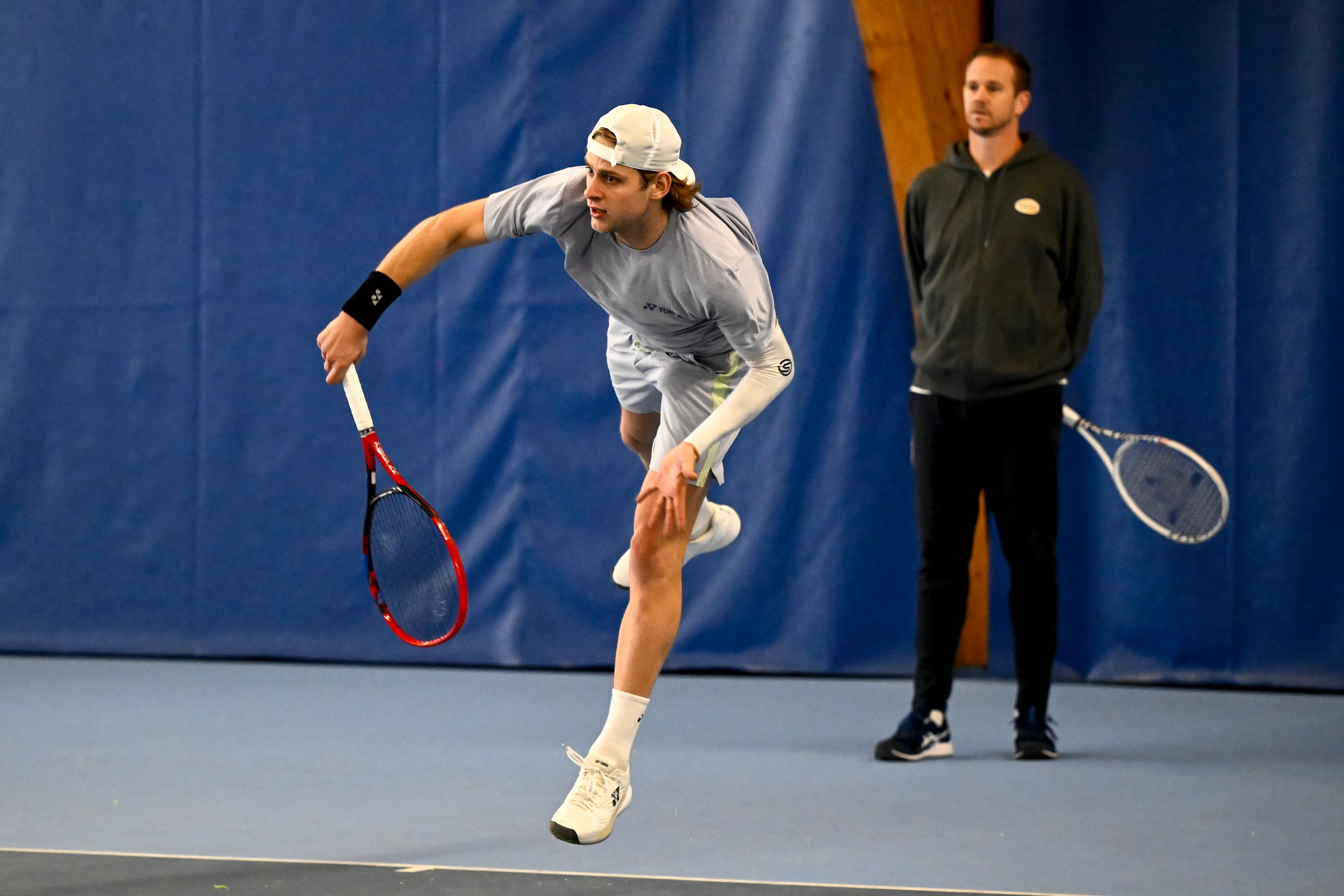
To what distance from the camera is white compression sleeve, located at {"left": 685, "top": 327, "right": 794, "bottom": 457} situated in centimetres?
320

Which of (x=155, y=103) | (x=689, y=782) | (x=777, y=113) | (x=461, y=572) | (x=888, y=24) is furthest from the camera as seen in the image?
(x=155, y=103)

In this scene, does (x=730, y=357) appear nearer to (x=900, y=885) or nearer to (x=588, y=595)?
(x=900, y=885)

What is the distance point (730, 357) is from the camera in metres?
3.61

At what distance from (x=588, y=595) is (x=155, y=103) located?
105 inches

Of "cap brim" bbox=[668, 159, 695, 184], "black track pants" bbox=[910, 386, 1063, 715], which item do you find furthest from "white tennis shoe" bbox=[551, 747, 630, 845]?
"black track pants" bbox=[910, 386, 1063, 715]

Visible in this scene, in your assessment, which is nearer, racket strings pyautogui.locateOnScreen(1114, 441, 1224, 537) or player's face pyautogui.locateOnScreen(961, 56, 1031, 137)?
player's face pyautogui.locateOnScreen(961, 56, 1031, 137)

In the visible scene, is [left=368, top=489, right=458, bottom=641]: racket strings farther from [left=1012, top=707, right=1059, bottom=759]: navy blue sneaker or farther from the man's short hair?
the man's short hair

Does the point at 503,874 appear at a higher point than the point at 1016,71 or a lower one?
lower

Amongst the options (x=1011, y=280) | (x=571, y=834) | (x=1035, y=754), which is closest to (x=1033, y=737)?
(x=1035, y=754)

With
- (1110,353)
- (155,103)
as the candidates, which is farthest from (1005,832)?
(155,103)

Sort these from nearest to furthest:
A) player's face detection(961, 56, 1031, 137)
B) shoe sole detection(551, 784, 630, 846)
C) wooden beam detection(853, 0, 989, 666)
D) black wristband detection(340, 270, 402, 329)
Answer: shoe sole detection(551, 784, 630, 846)
black wristband detection(340, 270, 402, 329)
player's face detection(961, 56, 1031, 137)
wooden beam detection(853, 0, 989, 666)

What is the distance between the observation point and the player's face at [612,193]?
121 inches

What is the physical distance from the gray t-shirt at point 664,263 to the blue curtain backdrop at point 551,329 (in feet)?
8.30

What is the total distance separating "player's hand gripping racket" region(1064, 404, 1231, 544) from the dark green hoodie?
234 mm
